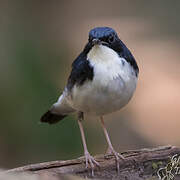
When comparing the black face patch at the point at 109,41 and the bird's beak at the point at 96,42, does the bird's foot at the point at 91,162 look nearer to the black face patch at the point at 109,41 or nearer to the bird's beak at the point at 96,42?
the black face patch at the point at 109,41

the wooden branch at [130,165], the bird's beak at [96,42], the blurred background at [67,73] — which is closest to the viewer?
the bird's beak at [96,42]

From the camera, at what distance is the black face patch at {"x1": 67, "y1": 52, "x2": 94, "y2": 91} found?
5.55 m

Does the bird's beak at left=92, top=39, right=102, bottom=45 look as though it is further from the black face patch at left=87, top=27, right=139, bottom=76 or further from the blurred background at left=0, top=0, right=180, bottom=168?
the blurred background at left=0, top=0, right=180, bottom=168

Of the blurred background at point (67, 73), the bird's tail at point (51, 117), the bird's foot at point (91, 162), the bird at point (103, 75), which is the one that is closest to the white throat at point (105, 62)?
the bird at point (103, 75)

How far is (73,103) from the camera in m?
5.98

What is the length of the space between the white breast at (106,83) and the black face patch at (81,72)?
0.04 m

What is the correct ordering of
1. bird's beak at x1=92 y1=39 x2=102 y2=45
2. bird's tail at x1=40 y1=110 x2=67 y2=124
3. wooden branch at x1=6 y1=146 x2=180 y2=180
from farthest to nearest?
bird's tail at x1=40 y1=110 x2=67 y2=124 → wooden branch at x1=6 y1=146 x2=180 y2=180 → bird's beak at x1=92 y1=39 x2=102 y2=45

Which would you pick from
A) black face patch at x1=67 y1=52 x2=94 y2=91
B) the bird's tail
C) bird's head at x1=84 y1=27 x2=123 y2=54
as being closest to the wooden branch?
black face patch at x1=67 y1=52 x2=94 y2=91

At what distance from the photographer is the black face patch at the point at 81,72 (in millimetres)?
5551

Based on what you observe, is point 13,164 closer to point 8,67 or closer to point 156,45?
point 8,67

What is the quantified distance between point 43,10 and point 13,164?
277 inches

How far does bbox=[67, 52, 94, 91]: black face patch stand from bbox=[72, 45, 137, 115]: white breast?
0.04 m

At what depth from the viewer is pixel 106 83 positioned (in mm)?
5516

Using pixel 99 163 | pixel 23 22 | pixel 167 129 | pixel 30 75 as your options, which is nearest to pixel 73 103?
pixel 99 163
